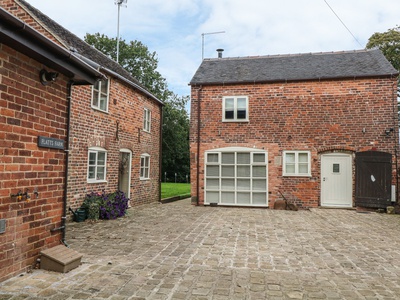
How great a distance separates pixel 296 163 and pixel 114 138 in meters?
7.83

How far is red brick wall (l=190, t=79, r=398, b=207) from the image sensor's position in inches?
495

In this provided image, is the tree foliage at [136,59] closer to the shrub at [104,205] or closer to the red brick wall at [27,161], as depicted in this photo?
the shrub at [104,205]

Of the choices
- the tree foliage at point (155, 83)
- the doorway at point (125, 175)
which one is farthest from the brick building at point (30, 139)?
the tree foliage at point (155, 83)

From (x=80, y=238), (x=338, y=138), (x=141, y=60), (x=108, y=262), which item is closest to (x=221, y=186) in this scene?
(x=338, y=138)

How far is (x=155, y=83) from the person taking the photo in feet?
116

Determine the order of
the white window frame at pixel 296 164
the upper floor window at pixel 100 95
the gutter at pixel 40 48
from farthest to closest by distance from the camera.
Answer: the white window frame at pixel 296 164 → the upper floor window at pixel 100 95 → the gutter at pixel 40 48

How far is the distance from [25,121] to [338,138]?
39.6 feet

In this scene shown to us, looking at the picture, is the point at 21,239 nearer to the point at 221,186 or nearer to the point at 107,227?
the point at 107,227

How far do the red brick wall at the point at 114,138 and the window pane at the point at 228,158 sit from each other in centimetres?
390

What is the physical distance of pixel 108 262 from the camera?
16.1ft

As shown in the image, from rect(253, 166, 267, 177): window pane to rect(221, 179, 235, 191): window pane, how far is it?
42.8 inches

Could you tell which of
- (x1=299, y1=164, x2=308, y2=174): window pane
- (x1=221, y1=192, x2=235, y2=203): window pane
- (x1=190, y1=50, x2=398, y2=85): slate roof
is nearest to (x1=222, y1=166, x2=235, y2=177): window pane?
(x1=221, y1=192, x2=235, y2=203): window pane

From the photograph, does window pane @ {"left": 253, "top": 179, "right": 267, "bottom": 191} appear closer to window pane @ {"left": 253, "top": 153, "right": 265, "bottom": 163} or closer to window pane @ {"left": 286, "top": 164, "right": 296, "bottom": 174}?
window pane @ {"left": 253, "top": 153, "right": 265, "bottom": 163}

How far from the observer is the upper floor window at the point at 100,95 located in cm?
1053
